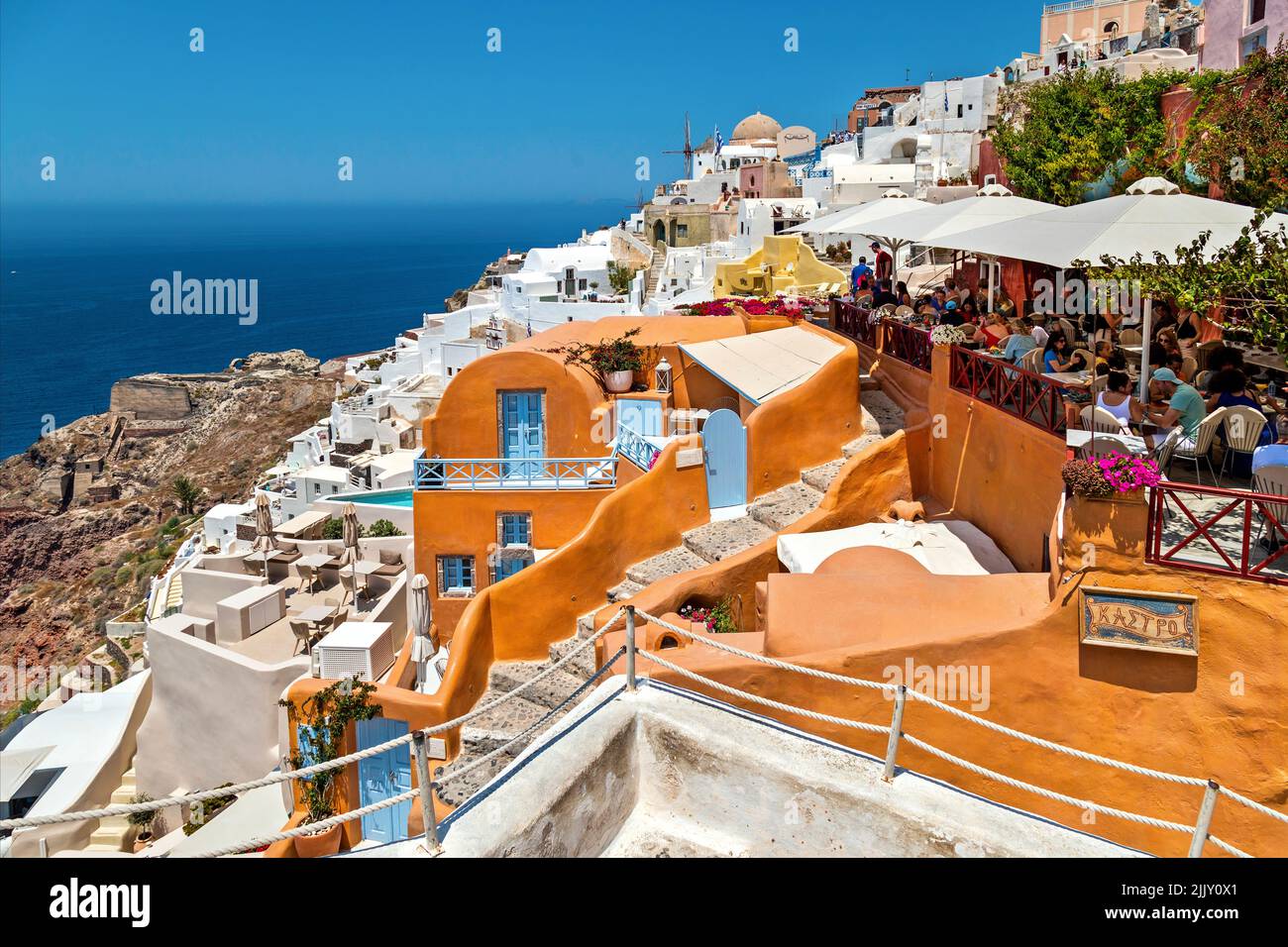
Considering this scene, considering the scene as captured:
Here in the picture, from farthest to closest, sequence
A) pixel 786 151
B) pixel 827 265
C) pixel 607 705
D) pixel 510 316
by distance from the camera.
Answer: pixel 786 151 → pixel 510 316 → pixel 827 265 → pixel 607 705

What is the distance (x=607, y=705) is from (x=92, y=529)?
210 ft

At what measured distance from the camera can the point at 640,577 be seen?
14.9m

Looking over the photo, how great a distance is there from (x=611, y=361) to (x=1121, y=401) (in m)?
9.86

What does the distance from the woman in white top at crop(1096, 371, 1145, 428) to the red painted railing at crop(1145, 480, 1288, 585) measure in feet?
4.64

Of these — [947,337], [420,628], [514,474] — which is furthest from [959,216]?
[420,628]

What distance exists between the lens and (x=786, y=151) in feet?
331

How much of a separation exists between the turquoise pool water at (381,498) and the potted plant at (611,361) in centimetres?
1525

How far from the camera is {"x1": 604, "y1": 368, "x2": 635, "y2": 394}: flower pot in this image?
18.3 metres

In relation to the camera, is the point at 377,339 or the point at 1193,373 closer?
the point at 1193,373

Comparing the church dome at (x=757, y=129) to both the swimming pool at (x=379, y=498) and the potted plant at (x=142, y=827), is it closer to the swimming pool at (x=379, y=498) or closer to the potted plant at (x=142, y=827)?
the swimming pool at (x=379, y=498)

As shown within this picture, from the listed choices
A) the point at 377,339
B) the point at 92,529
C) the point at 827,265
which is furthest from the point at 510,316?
the point at 377,339

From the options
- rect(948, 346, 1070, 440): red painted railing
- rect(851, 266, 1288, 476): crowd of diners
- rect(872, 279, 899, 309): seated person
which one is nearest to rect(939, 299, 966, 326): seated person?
rect(851, 266, 1288, 476): crowd of diners
